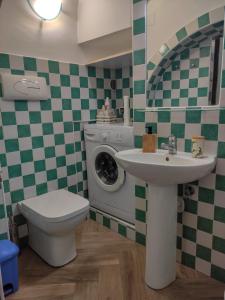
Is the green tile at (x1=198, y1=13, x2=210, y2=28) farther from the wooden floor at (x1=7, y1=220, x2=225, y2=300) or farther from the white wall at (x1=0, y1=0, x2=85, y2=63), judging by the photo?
the wooden floor at (x1=7, y1=220, x2=225, y2=300)

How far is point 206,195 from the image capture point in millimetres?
1379

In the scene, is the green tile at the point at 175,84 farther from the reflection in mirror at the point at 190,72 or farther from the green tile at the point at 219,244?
the green tile at the point at 219,244

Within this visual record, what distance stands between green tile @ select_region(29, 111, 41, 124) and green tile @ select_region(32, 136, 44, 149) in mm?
127

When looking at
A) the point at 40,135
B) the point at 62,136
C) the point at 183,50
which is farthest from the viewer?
the point at 62,136

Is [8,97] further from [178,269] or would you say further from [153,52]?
[178,269]

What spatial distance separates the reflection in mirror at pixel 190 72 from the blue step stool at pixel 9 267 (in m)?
1.30

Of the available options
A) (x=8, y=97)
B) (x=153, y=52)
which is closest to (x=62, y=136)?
(x=8, y=97)

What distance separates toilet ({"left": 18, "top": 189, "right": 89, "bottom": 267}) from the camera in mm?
1427

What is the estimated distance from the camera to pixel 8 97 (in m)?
1.59

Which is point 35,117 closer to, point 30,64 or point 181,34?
point 30,64

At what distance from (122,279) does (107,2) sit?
204 cm

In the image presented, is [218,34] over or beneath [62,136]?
over

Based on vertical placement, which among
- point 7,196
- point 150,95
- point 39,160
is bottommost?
point 7,196

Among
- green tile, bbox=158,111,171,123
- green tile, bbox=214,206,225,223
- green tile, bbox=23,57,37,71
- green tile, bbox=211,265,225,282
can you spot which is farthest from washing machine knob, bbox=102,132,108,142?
green tile, bbox=211,265,225,282
